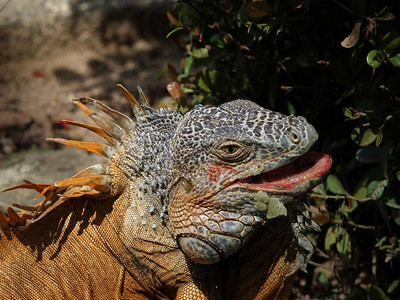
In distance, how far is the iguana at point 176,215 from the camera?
2.91 meters

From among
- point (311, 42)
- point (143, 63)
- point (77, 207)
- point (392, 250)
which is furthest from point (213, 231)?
point (143, 63)

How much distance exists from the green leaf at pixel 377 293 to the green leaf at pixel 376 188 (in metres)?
0.60

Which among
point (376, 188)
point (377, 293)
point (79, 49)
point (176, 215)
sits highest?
point (176, 215)

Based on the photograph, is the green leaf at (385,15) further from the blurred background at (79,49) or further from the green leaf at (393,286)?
the blurred background at (79,49)

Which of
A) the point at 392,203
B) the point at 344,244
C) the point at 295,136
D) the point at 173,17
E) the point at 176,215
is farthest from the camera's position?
the point at 173,17

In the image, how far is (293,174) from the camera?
2.98m

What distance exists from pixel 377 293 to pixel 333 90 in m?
1.39

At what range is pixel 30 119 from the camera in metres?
8.23

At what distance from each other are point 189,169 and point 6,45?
8.20m

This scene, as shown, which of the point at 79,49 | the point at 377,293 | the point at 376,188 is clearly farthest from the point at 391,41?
the point at 79,49

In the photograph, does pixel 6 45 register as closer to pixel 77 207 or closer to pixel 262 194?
pixel 77 207

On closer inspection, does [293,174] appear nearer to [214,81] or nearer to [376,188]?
[376,188]

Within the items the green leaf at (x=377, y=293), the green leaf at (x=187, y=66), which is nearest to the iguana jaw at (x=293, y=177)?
the green leaf at (x=377, y=293)

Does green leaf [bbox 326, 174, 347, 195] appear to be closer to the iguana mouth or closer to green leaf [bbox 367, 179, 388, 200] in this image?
green leaf [bbox 367, 179, 388, 200]
